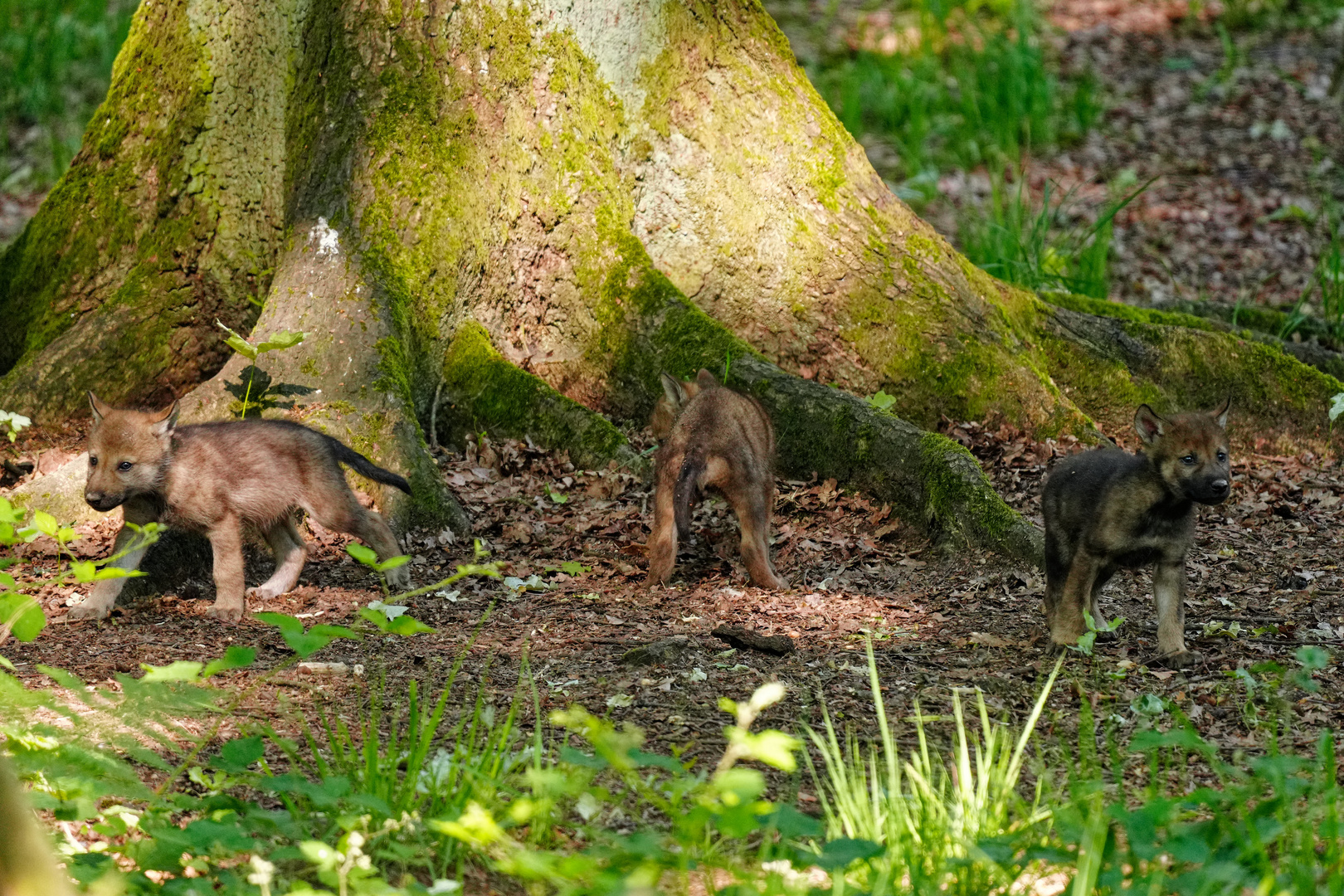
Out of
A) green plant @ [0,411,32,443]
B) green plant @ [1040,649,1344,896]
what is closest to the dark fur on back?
green plant @ [0,411,32,443]

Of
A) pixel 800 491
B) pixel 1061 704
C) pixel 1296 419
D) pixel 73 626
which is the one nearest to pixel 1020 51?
pixel 1296 419

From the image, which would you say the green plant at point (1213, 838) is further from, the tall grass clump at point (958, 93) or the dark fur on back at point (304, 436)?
the tall grass clump at point (958, 93)

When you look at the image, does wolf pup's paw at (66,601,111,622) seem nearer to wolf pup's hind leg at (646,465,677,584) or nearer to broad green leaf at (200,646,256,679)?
wolf pup's hind leg at (646,465,677,584)

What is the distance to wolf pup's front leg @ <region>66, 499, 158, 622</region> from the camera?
5902 mm

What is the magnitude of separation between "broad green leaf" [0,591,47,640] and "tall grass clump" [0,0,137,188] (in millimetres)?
11736

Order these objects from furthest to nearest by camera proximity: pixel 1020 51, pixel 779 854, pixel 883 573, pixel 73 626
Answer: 1. pixel 1020 51
2. pixel 883 573
3. pixel 73 626
4. pixel 779 854

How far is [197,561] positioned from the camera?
22.3 feet

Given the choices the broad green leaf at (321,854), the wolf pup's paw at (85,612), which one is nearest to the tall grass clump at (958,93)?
the wolf pup's paw at (85,612)

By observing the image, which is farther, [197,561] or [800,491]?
[800,491]

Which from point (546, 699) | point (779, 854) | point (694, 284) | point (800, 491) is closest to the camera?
point (779, 854)

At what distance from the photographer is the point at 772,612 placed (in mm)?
5945

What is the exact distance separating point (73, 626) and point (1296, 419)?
294 inches

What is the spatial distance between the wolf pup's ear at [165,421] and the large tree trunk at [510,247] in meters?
0.85

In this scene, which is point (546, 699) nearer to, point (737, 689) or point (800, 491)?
point (737, 689)
